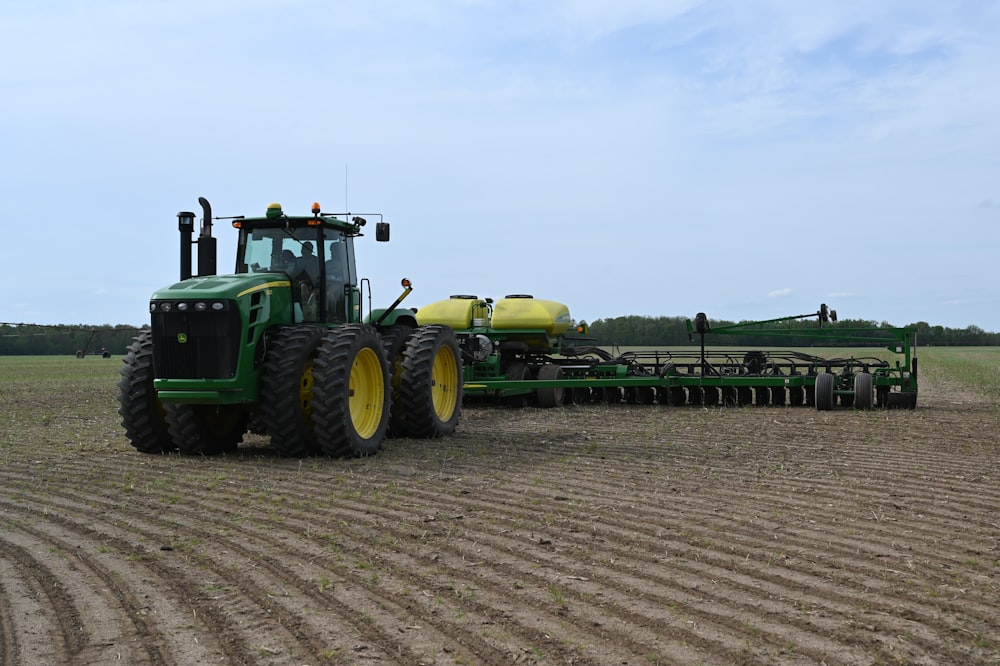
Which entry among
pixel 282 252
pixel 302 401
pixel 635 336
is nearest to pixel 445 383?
pixel 282 252

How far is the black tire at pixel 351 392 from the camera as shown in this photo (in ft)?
32.6

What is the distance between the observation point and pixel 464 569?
220 inches

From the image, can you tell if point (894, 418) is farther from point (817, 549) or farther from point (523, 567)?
point (523, 567)

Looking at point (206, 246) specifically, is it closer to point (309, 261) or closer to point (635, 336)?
point (309, 261)

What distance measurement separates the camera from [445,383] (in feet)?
43.3

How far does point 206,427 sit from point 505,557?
5.71 m

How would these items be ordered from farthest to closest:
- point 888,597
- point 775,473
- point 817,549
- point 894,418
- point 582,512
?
point 894,418, point 775,473, point 582,512, point 817,549, point 888,597

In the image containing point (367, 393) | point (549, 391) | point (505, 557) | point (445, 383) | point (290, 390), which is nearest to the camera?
point (505, 557)

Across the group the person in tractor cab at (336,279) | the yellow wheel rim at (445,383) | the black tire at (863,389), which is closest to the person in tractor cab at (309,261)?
the person in tractor cab at (336,279)

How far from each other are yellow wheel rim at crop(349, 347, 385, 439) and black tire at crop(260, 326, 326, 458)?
0.61m

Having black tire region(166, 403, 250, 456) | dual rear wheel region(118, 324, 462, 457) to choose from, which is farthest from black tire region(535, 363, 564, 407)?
black tire region(166, 403, 250, 456)

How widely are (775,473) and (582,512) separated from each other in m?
2.71

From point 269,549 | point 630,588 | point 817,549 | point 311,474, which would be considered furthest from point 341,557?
point 311,474

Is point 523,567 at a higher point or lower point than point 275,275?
lower
